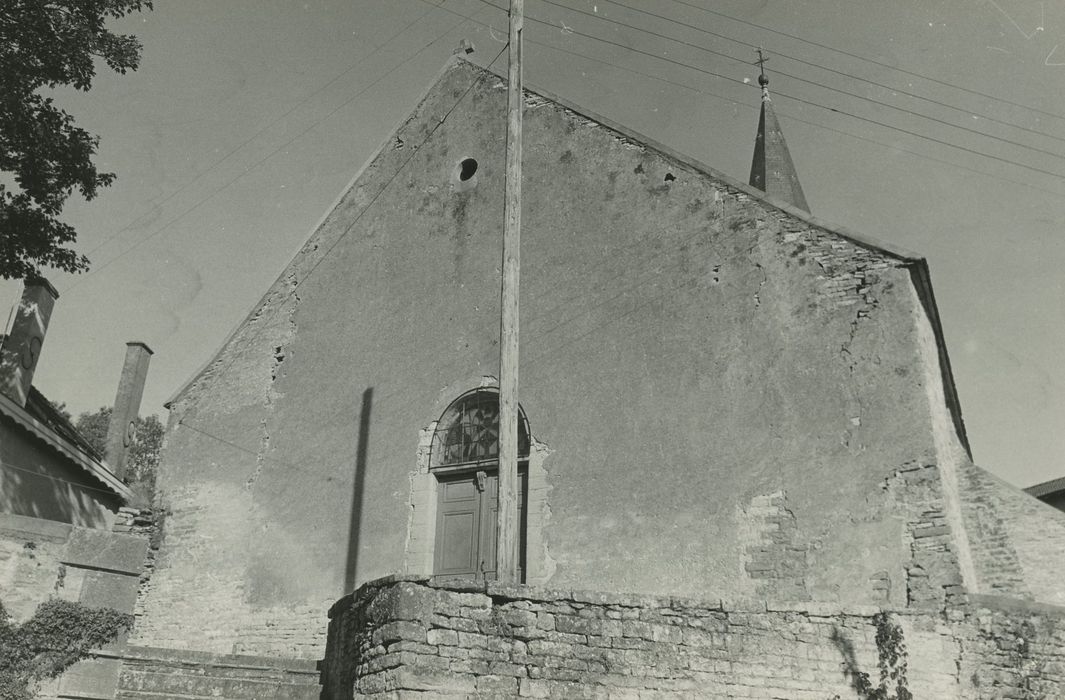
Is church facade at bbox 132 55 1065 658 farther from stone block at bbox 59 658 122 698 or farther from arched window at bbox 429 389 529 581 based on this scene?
stone block at bbox 59 658 122 698

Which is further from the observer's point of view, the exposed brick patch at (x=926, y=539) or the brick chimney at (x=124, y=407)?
the brick chimney at (x=124, y=407)

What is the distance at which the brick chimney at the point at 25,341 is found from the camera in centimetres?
1653

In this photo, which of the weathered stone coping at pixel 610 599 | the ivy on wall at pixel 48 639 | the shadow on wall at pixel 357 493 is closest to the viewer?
the weathered stone coping at pixel 610 599

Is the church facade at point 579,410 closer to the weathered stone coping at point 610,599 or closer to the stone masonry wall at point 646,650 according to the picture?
the stone masonry wall at point 646,650

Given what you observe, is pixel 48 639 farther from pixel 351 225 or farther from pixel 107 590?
pixel 351 225

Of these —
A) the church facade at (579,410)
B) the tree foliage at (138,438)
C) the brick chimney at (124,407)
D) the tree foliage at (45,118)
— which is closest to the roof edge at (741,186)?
the church facade at (579,410)

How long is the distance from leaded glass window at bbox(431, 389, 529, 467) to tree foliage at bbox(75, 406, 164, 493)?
27.5 metres

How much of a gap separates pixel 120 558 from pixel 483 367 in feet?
17.4

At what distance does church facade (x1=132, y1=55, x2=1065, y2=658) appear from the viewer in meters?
9.59

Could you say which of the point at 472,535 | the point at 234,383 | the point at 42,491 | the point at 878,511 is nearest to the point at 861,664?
the point at 878,511

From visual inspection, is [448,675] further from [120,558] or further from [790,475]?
[120,558]

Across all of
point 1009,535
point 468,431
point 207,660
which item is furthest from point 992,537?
point 207,660

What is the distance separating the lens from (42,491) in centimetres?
1563

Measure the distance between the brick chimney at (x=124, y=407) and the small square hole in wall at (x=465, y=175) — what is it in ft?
34.5
